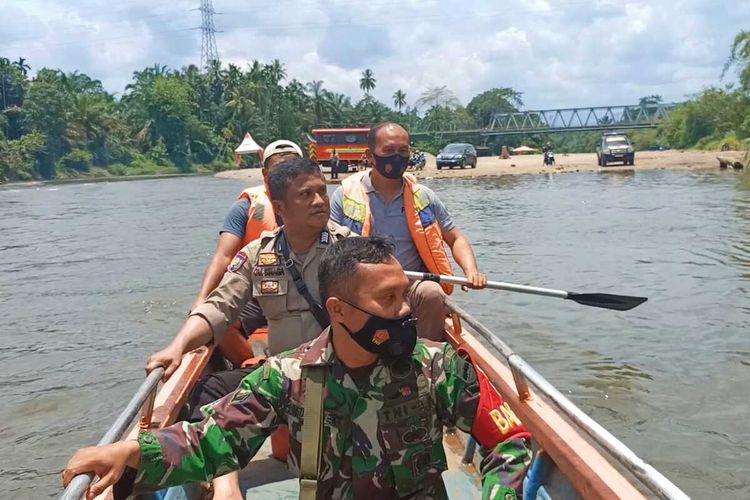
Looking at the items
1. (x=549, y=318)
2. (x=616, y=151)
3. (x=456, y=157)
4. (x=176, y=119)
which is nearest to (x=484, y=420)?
(x=549, y=318)

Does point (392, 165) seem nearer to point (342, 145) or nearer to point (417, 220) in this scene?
point (417, 220)

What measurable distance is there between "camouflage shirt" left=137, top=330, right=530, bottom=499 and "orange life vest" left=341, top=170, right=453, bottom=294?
2.21 m

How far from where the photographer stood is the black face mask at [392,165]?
4242 millimetres

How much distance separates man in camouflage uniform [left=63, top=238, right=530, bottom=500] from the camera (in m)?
1.97

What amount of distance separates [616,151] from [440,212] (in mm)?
32629

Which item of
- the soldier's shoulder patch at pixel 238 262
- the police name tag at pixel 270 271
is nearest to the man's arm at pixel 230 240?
the soldier's shoulder patch at pixel 238 262

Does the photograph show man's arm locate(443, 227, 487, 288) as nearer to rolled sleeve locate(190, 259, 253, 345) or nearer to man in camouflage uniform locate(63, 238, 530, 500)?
rolled sleeve locate(190, 259, 253, 345)

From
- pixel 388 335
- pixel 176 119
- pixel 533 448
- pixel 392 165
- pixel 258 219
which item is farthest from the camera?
pixel 176 119

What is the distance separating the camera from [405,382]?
2037 millimetres

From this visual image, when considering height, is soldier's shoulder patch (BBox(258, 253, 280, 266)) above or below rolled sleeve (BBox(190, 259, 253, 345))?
above

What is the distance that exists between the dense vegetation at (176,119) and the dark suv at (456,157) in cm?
1376

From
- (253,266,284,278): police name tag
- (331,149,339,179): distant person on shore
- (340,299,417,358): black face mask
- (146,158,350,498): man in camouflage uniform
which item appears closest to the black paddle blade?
(146,158,350,498): man in camouflage uniform

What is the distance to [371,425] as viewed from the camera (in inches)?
79.7

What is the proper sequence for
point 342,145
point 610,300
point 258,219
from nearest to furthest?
point 610,300 → point 258,219 → point 342,145
